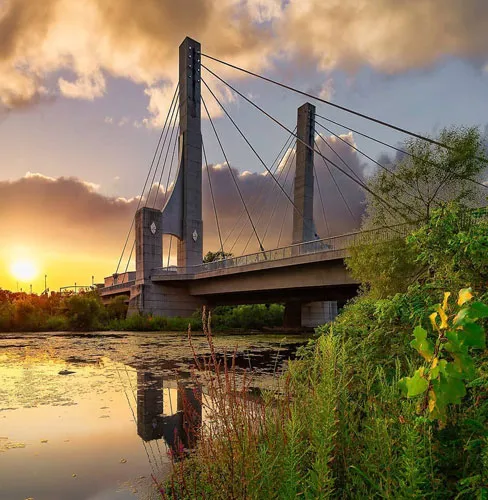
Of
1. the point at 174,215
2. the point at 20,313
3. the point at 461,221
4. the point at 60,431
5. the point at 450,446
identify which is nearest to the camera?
the point at 450,446

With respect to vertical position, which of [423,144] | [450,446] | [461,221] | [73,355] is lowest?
[73,355]

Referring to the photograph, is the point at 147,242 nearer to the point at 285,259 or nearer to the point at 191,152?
the point at 191,152

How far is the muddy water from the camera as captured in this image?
15.4ft

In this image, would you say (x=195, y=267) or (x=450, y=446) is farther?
(x=195, y=267)

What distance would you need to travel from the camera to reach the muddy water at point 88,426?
185 inches

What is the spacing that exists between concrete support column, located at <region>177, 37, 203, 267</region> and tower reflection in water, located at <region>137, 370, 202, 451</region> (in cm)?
2800

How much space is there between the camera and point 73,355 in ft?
52.7

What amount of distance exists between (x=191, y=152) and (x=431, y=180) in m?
22.4

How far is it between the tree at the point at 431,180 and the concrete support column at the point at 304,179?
13585 millimetres

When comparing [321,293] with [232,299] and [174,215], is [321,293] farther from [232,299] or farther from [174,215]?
[174,215]

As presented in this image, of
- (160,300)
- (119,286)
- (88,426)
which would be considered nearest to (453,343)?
(88,426)

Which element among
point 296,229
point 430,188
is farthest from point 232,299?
point 430,188

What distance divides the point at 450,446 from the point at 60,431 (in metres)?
6.04

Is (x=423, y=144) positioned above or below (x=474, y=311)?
above
